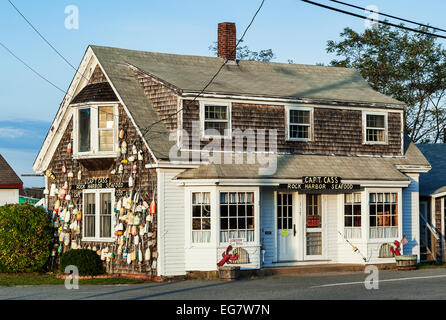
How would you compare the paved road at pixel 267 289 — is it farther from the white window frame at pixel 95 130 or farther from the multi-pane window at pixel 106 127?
the multi-pane window at pixel 106 127

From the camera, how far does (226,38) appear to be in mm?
30719

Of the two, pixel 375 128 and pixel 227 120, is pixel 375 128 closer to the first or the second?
pixel 375 128

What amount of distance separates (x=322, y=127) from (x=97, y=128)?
7671 mm

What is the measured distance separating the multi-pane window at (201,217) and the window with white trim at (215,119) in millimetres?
2110

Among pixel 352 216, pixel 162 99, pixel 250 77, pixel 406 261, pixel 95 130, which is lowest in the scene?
pixel 406 261

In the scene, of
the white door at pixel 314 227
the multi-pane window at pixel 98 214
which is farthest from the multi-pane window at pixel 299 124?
the multi-pane window at pixel 98 214

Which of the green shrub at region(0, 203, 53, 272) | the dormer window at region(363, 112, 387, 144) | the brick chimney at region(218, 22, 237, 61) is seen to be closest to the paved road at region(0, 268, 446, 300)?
the green shrub at region(0, 203, 53, 272)

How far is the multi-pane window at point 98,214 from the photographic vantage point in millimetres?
26188

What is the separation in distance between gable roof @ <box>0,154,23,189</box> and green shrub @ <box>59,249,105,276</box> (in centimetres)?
1971

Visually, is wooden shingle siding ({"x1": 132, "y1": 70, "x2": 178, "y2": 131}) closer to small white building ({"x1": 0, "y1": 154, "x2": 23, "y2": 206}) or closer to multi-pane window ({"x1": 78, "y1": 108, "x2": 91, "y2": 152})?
multi-pane window ({"x1": 78, "y1": 108, "x2": 91, "y2": 152})

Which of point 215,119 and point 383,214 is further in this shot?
point 383,214

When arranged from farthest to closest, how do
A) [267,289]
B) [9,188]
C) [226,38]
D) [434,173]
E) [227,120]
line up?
[9,188] → [434,173] → [226,38] → [227,120] → [267,289]

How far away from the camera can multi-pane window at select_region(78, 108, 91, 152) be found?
26234mm

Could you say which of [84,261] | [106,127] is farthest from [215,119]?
[84,261]
